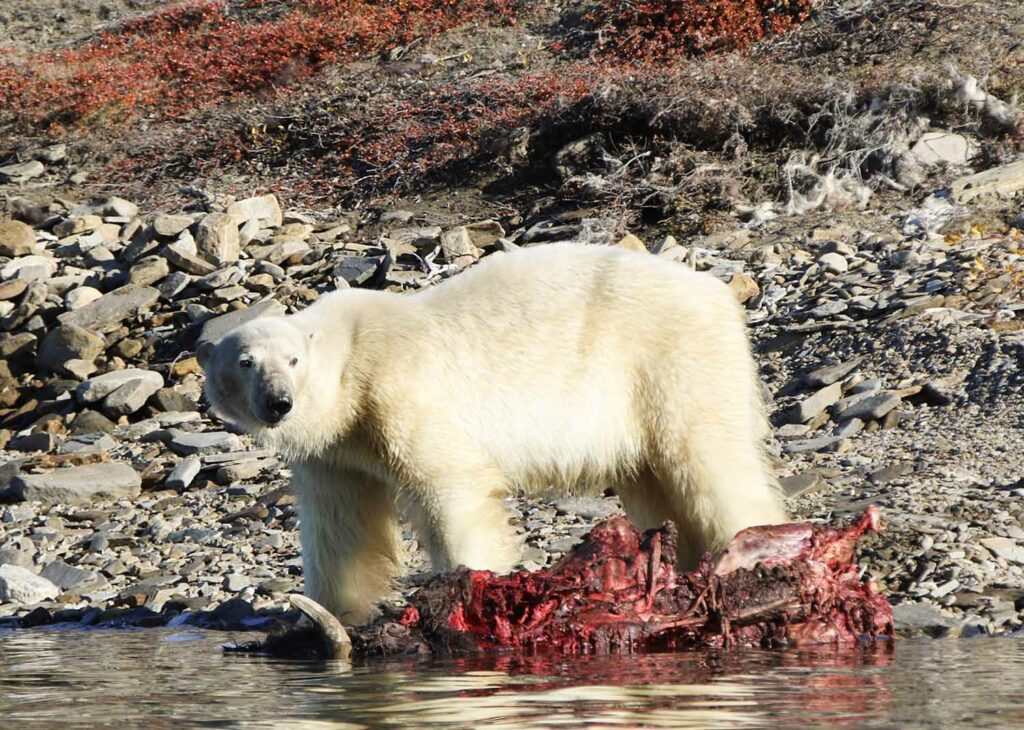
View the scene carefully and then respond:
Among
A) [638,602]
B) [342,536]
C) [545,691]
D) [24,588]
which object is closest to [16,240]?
[24,588]

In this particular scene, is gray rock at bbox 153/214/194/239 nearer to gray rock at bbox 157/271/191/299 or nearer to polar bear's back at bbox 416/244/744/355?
gray rock at bbox 157/271/191/299

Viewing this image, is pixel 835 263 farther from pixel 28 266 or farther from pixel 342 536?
pixel 28 266

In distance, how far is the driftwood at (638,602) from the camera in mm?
4301

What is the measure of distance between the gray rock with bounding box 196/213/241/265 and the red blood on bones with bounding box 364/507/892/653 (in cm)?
790

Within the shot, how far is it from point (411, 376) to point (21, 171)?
1282 cm

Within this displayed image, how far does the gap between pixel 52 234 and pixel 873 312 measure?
8.36m

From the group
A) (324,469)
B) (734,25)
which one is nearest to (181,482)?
(324,469)

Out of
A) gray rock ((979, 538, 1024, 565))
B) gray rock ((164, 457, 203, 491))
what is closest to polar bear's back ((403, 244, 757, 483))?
gray rock ((979, 538, 1024, 565))

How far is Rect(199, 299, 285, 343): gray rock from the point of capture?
995cm

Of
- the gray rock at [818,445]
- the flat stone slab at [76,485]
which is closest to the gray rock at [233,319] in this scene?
the flat stone slab at [76,485]

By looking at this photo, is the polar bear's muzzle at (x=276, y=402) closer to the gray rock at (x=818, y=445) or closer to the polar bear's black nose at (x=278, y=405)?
the polar bear's black nose at (x=278, y=405)

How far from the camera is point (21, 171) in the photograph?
16375 mm

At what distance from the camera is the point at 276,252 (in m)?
11.9

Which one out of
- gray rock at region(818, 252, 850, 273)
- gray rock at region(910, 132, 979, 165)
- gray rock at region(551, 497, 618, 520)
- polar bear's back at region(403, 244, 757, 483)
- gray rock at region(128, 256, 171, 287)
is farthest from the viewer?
gray rock at region(910, 132, 979, 165)
